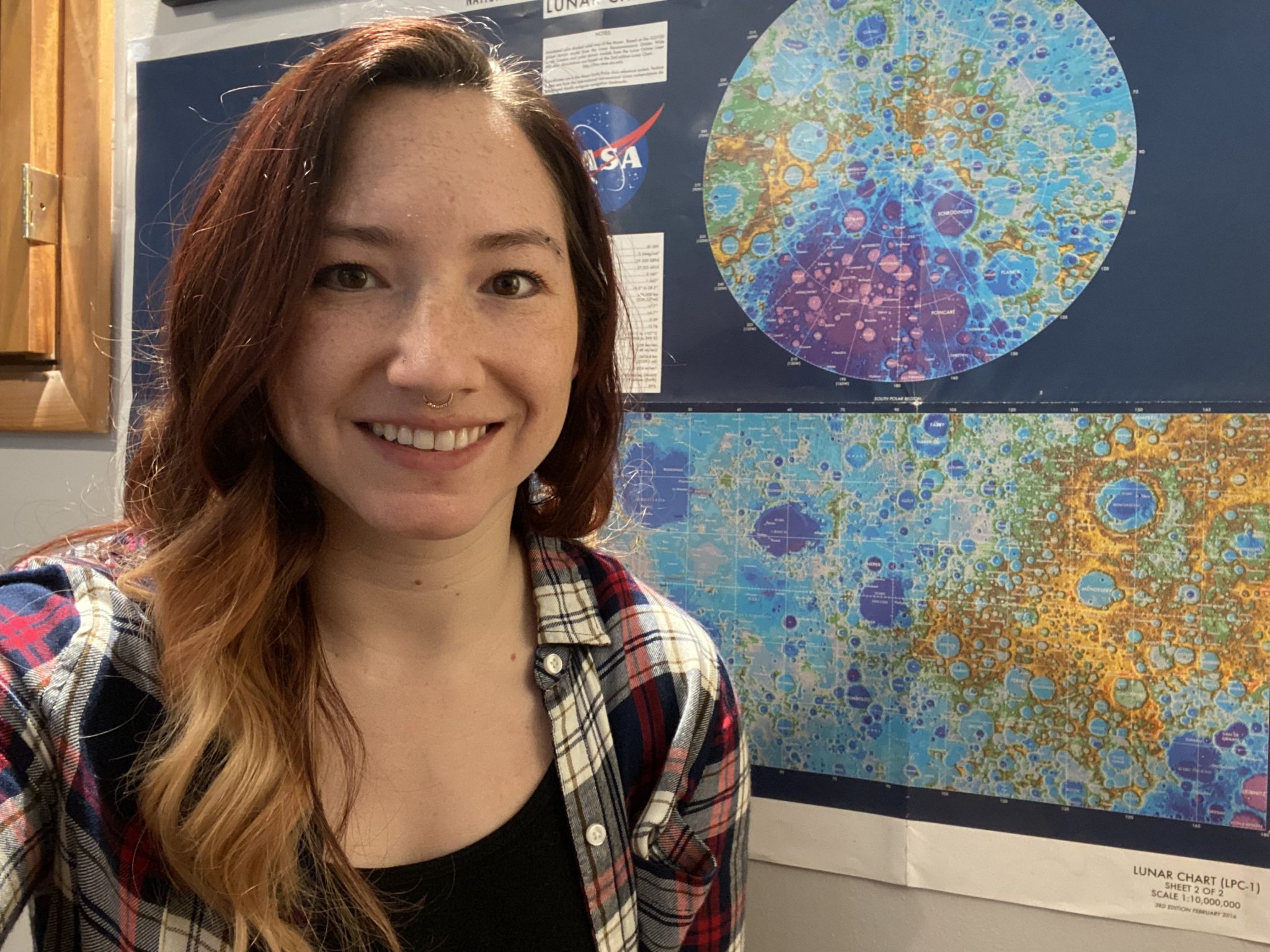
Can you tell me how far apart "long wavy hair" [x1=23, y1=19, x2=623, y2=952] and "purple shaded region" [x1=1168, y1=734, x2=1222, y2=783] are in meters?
0.81

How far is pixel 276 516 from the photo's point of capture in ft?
2.77

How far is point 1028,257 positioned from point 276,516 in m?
0.84

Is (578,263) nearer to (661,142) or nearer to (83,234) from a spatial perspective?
(661,142)

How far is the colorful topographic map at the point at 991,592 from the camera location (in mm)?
969

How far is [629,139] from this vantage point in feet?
3.98

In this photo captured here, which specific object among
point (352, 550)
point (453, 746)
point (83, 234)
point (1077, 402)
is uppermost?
point (83, 234)

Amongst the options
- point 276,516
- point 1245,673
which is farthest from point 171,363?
point 1245,673

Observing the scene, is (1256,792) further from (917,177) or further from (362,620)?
(362,620)

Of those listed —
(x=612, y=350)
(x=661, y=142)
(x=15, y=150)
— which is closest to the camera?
(x=612, y=350)

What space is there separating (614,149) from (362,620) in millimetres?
713

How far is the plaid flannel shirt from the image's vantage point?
0.70 m

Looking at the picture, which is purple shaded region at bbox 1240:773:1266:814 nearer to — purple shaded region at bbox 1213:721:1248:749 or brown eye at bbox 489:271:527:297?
purple shaded region at bbox 1213:721:1248:749

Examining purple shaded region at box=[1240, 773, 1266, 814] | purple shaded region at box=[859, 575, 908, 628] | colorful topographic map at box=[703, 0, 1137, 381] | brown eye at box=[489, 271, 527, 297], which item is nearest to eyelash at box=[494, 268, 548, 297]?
brown eye at box=[489, 271, 527, 297]

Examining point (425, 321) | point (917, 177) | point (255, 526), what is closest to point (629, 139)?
point (917, 177)
